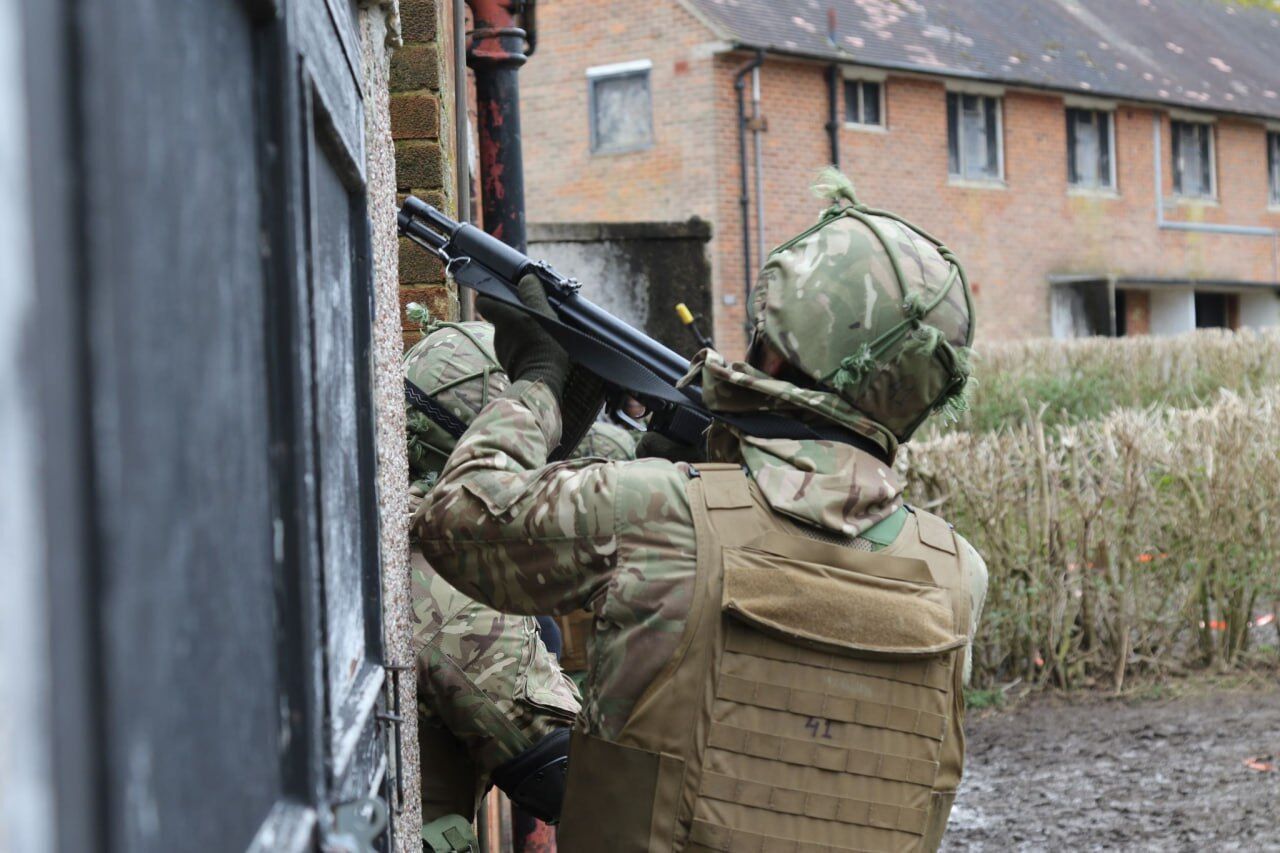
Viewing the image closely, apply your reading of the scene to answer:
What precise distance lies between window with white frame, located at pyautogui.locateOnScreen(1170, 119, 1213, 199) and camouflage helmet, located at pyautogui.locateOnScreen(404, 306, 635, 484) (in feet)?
85.9

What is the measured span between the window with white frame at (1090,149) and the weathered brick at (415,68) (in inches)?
906

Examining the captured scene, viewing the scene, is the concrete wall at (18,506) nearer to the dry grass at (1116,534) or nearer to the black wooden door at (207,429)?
the black wooden door at (207,429)

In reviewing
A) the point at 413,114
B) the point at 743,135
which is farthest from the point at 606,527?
the point at 743,135

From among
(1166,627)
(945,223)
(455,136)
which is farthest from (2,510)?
(945,223)

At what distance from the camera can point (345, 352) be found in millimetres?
1624

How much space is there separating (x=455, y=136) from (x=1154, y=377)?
12.2m

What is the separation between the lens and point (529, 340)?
8.47 feet

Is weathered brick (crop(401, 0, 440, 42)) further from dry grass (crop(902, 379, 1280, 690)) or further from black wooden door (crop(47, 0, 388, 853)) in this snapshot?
dry grass (crop(902, 379, 1280, 690))

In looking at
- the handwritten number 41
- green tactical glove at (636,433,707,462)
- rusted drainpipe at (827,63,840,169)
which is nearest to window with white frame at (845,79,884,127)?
rusted drainpipe at (827,63,840,169)

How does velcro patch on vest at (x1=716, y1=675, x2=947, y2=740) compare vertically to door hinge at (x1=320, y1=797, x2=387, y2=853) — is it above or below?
below

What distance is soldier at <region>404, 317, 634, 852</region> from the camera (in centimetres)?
278

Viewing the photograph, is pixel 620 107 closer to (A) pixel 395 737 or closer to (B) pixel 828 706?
(B) pixel 828 706

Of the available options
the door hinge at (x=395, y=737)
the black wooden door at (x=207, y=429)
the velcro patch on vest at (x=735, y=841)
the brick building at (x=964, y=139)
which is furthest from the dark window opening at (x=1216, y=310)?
the black wooden door at (x=207, y=429)

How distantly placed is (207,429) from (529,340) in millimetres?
1723
